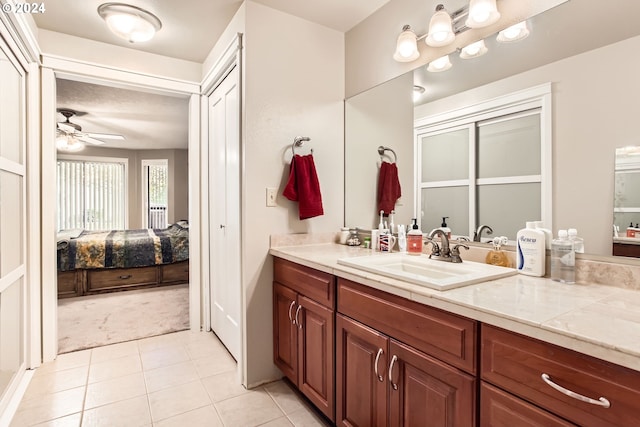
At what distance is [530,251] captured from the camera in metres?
1.33

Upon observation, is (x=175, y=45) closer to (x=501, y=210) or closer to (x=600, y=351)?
(x=501, y=210)

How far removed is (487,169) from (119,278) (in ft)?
15.0

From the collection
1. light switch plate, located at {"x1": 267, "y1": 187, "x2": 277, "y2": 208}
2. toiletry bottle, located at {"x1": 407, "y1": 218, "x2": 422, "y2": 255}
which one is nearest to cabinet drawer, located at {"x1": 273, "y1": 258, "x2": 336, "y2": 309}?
light switch plate, located at {"x1": 267, "y1": 187, "x2": 277, "y2": 208}

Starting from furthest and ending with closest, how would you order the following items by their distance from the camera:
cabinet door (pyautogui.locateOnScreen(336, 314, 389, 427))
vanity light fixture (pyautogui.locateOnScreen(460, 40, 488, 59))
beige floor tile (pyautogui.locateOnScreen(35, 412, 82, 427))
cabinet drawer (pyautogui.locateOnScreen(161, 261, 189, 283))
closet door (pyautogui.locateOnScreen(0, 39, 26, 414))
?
cabinet drawer (pyautogui.locateOnScreen(161, 261, 189, 283)) < closet door (pyautogui.locateOnScreen(0, 39, 26, 414)) < beige floor tile (pyautogui.locateOnScreen(35, 412, 82, 427)) < vanity light fixture (pyautogui.locateOnScreen(460, 40, 488, 59)) < cabinet door (pyautogui.locateOnScreen(336, 314, 389, 427))

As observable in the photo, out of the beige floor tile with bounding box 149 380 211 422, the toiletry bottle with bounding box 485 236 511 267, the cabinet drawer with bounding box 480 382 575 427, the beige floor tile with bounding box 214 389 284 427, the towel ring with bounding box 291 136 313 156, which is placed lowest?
the beige floor tile with bounding box 214 389 284 427

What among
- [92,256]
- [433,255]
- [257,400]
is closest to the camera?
[433,255]

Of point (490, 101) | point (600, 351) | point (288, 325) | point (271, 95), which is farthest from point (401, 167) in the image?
point (600, 351)

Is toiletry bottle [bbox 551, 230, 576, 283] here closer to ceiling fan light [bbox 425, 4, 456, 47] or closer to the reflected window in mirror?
the reflected window in mirror

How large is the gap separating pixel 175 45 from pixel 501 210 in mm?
2616

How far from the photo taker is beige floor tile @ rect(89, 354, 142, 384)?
2.20 metres

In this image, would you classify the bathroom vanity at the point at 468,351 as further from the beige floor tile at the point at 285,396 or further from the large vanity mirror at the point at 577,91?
the large vanity mirror at the point at 577,91

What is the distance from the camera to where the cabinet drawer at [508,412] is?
2.62ft

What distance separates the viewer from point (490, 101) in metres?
1.56

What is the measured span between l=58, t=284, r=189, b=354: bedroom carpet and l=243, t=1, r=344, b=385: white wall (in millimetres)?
1392
